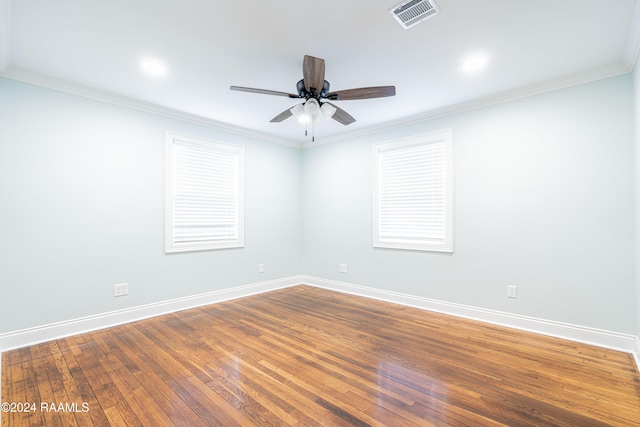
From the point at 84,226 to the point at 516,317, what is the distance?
482cm

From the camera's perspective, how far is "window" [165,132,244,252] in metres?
3.96

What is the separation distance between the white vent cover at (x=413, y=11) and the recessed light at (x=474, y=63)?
82 cm

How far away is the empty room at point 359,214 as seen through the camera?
80.4 inches

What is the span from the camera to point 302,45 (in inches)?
96.0

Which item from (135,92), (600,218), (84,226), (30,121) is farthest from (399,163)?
(30,121)

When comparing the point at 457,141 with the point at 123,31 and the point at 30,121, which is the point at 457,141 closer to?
the point at 123,31

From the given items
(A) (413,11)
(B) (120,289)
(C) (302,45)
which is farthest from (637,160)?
(B) (120,289)

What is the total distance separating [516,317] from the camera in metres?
3.29

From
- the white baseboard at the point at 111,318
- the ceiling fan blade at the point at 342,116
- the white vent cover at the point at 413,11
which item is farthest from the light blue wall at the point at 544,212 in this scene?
the white baseboard at the point at 111,318

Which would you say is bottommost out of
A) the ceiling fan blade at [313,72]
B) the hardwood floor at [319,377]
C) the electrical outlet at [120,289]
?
the hardwood floor at [319,377]

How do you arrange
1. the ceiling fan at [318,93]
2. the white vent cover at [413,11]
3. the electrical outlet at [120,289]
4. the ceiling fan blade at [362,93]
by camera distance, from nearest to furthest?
the white vent cover at [413,11]
the ceiling fan at [318,93]
the ceiling fan blade at [362,93]
the electrical outlet at [120,289]

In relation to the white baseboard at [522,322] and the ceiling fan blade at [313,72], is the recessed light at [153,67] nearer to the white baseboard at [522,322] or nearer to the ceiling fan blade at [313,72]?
the ceiling fan blade at [313,72]

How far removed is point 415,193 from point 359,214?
3.21ft

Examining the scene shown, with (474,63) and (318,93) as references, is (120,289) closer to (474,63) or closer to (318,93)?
(318,93)
